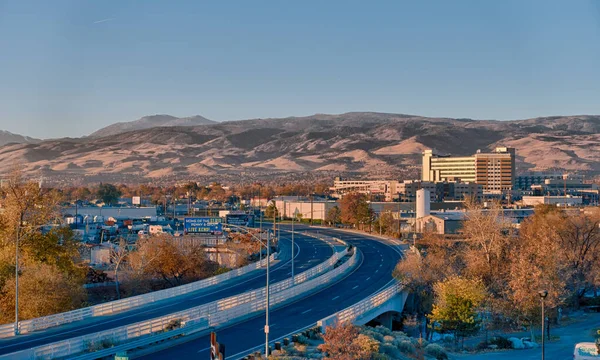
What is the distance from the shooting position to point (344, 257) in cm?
7625

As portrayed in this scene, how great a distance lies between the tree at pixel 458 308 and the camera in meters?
44.2

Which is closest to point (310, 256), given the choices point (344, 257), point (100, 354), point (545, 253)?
point (344, 257)

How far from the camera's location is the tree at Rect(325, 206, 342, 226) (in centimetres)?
13262

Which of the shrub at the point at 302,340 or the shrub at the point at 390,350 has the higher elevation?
the shrub at the point at 302,340

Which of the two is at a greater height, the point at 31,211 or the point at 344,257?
the point at 31,211

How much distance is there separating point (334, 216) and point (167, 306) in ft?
293

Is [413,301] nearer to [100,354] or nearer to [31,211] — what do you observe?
[31,211]

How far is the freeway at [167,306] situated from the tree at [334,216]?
168 feet

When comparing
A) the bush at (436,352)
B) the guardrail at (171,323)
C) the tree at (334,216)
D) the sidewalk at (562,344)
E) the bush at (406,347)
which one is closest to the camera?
the guardrail at (171,323)

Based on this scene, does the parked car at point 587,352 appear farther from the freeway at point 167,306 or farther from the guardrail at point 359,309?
the freeway at point 167,306

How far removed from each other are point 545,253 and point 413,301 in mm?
9929

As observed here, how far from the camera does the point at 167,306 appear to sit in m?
45.1

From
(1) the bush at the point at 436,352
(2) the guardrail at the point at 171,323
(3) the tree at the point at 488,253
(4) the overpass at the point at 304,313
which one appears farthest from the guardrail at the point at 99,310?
(3) the tree at the point at 488,253

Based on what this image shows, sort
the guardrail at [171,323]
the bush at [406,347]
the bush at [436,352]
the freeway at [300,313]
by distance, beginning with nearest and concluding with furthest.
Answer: the guardrail at [171,323] → the freeway at [300,313] → the bush at [406,347] → the bush at [436,352]
